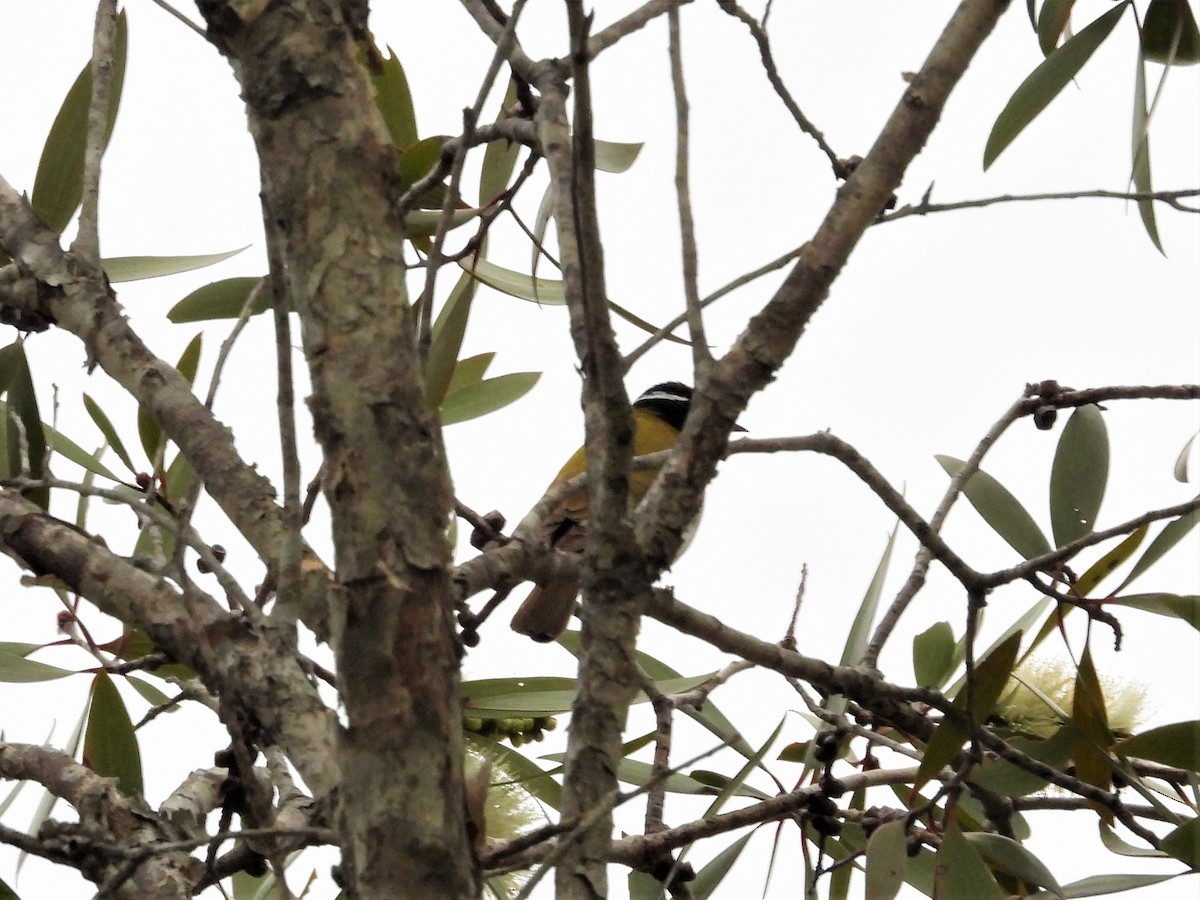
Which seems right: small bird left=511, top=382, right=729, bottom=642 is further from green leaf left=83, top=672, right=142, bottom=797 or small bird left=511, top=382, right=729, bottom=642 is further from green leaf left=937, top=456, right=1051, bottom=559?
green leaf left=83, top=672, right=142, bottom=797

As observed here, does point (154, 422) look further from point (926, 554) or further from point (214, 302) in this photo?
point (926, 554)

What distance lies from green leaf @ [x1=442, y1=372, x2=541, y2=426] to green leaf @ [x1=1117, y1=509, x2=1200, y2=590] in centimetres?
80

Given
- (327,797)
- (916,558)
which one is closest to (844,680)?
(916,558)

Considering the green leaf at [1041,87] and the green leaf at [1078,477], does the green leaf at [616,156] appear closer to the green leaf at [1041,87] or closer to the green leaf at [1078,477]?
the green leaf at [1041,87]

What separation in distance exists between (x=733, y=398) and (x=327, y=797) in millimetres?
389

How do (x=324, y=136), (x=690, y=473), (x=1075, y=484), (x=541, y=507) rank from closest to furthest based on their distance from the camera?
(x=324, y=136)
(x=690, y=473)
(x=541, y=507)
(x=1075, y=484)

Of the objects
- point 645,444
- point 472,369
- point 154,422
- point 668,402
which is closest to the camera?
point 154,422

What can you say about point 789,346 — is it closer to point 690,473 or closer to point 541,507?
point 690,473

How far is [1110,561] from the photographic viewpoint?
52.9 inches

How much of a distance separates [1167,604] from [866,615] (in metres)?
0.39

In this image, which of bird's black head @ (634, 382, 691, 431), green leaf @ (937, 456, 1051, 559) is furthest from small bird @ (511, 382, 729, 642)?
green leaf @ (937, 456, 1051, 559)

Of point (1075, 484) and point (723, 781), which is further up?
point (1075, 484)

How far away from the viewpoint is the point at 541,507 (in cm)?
117

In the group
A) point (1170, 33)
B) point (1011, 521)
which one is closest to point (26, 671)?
point (1011, 521)
